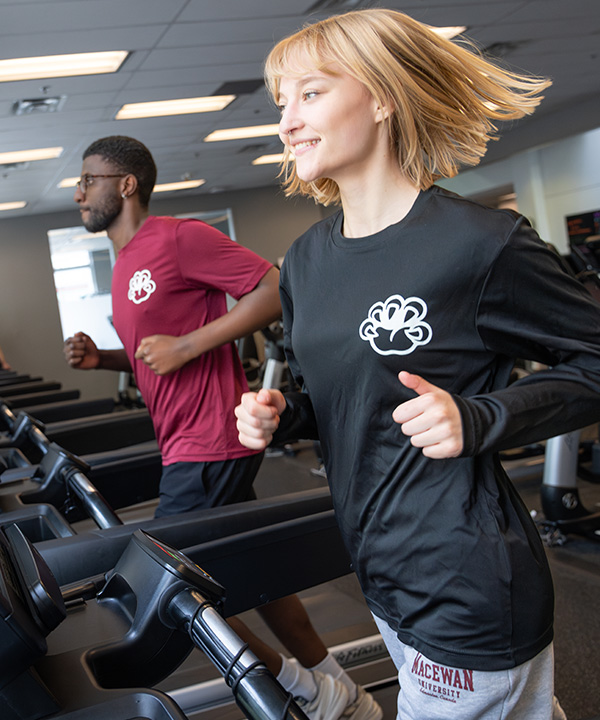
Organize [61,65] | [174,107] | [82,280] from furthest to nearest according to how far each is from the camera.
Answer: [82,280]
[174,107]
[61,65]

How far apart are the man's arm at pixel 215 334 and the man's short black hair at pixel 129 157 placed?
1.46ft

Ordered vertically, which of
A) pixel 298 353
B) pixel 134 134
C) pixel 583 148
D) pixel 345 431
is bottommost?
pixel 345 431

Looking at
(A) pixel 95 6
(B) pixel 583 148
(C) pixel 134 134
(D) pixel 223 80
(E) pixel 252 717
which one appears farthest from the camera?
(B) pixel 583 148

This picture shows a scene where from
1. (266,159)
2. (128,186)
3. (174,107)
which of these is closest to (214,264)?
(128,186)

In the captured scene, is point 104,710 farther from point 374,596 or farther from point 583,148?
point 583,148

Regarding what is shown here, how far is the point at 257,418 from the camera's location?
3.19 ft

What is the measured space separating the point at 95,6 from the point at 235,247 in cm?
299

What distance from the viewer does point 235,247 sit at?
1.92 meters

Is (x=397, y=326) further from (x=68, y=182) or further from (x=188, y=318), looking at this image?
(x=68, y=182)

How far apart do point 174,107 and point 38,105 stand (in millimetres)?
1260

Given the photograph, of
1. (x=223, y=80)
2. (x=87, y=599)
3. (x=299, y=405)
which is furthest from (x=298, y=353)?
(x=223, y=80)

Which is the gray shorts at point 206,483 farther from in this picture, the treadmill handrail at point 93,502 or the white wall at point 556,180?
the white wall at point 556,180

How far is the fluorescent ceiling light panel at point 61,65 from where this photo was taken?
5047 millimetres

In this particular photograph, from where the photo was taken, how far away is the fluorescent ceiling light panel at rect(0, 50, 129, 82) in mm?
5047
